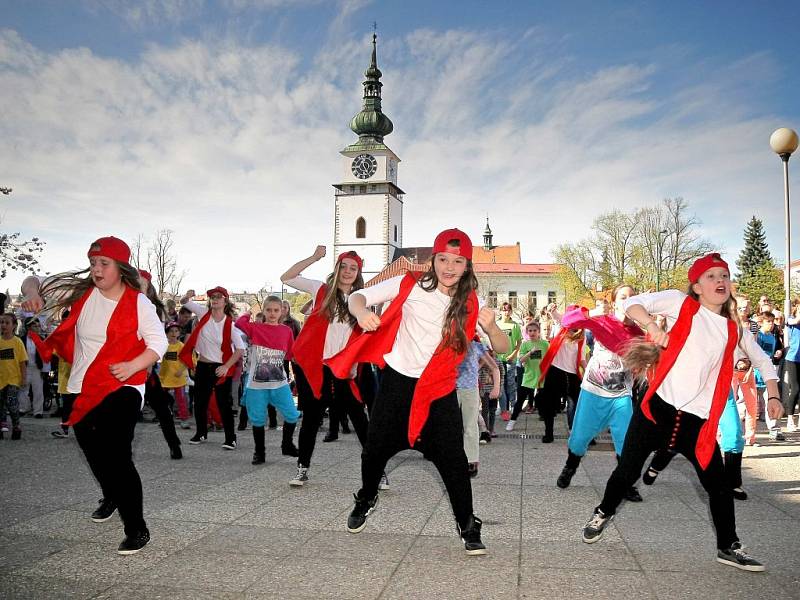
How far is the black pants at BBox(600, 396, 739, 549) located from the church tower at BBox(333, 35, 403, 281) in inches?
3247

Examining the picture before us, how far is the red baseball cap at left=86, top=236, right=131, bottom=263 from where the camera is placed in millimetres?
4609

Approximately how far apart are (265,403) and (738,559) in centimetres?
516

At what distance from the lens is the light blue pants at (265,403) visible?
308 inches

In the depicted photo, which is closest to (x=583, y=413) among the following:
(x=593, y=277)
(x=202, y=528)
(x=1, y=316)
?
(x=202, y=528)

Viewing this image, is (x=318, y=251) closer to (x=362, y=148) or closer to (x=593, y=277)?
(x=593, y=277)

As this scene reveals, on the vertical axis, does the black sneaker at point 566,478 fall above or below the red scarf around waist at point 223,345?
below

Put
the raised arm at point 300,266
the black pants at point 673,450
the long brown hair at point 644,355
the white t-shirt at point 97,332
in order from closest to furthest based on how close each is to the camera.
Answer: the black pants at point 673,450 → the white t-shirt at point 97,332 → the long brown hair at point 644,355 → the raised arm at point 300,266

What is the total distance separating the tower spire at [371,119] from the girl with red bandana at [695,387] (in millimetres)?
85093

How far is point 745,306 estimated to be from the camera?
343 inches

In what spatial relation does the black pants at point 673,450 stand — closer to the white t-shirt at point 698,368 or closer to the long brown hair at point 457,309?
the white t-shirt at point 698,368

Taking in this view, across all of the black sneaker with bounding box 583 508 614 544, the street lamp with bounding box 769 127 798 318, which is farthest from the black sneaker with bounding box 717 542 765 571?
the street lamp with bounding box 769 127 798 318

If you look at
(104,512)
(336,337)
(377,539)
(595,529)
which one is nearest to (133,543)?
(104,512)

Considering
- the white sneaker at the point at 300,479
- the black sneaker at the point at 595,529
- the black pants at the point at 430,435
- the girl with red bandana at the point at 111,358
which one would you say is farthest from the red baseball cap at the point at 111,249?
the black sneaker at the point at 595,529

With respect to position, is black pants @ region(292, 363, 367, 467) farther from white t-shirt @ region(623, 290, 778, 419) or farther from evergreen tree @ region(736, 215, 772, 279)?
evergreen tree @ region(736, 215, 772, 279)
